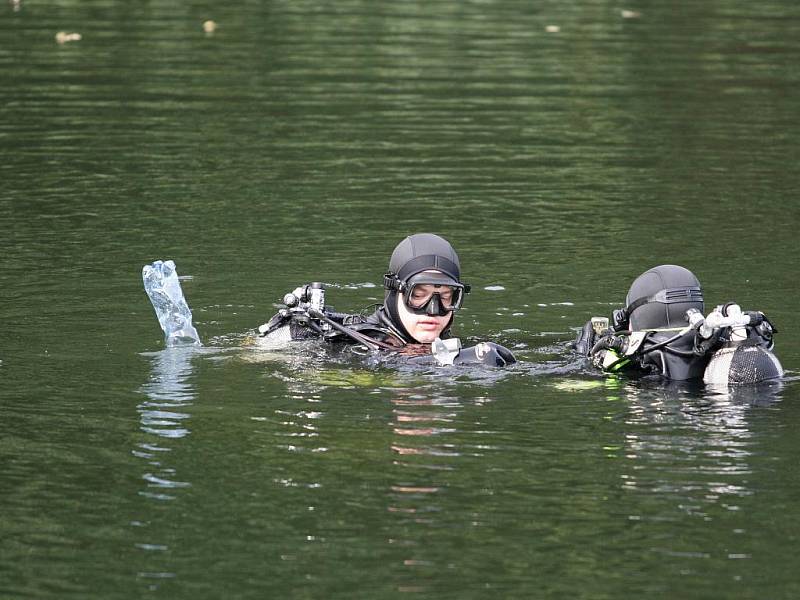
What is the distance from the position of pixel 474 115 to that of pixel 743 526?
16428mm

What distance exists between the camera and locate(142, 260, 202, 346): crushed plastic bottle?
11.7 meters

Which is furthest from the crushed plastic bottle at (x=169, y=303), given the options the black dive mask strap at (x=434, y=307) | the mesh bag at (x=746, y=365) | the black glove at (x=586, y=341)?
the mesh bag at (x=746, y=365)

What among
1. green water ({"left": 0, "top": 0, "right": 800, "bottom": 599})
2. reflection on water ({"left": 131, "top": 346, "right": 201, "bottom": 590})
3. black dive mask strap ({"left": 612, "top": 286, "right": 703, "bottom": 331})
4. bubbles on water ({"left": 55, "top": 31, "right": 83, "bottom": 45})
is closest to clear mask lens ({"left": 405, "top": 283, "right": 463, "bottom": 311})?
green water ({"left": 0, "top": 0, "right": 800, "bottom": 599})

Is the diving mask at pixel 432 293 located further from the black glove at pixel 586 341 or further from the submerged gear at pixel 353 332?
the black glove at pixel 586 341

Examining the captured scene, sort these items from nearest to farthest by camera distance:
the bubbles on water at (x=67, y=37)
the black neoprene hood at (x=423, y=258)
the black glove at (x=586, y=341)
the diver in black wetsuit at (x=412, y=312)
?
the diver in black wetsuit at (x=412, y=312), the black neoprene hood at (x=423, y=258), the black glove at (x=586, y=341), the bubbles on water at (x=67, y=37)

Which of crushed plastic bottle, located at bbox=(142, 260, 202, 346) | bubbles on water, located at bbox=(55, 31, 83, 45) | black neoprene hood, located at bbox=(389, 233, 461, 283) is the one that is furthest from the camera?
bubbles on water, located at bbox=(55, 31, 83, 45)

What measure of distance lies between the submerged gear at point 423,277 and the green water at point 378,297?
544mm

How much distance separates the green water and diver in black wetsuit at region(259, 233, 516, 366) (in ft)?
0.85

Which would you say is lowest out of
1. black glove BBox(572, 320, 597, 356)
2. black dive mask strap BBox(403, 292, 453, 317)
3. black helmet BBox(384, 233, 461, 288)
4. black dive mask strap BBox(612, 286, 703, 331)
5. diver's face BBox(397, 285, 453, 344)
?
black glove BBox(572, 320, 597, 356)

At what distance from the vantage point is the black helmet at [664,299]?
34.6 feet

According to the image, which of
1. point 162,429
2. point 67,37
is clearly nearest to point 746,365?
point 162,429

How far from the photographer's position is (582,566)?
7566 mm

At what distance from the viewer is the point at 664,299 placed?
34.7 ft

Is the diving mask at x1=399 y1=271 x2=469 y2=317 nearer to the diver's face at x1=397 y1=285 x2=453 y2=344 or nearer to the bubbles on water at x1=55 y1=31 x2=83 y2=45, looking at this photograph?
the diver's face at x1=397 y1=285 x2=453 y2=344
